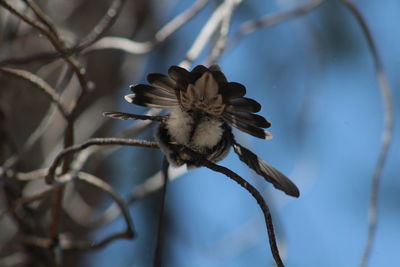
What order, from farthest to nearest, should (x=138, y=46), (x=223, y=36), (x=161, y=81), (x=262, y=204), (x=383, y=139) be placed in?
(x=138, y=46) → (x=383, y=139) → (x=223, y=36) → (x=161, y=81) → (x=262, y=204)

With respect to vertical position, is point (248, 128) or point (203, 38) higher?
point (203, 38)

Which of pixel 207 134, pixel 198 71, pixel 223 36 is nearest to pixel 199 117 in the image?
pixel 207 134

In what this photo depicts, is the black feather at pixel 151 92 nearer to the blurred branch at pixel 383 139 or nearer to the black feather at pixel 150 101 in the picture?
the black feather at pixel 150 101

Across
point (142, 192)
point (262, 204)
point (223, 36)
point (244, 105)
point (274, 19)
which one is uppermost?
point (274, 19)

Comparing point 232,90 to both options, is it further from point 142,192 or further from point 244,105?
point 142,192

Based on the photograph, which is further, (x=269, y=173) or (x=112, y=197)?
(x=112, y=197)

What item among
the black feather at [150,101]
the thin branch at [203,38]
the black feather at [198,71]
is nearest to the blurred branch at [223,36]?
the thin branch at [203,38]

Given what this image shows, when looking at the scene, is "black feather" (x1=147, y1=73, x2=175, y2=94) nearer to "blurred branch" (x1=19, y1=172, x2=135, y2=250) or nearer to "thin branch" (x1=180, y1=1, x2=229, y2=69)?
"blurred branch" (x1=19, y1=172, x2=135, y2=250)

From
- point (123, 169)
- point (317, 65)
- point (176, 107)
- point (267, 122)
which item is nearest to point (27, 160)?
point (123, 169)

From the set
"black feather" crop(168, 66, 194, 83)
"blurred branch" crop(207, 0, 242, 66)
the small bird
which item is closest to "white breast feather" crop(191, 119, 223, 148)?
the small bird
